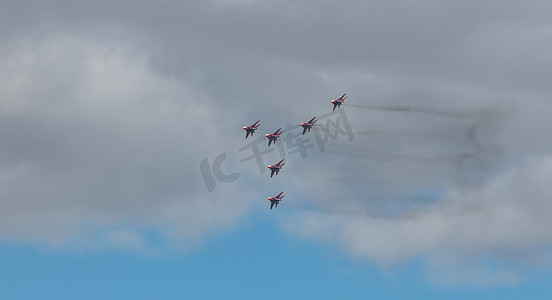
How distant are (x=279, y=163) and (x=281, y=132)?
7662mm

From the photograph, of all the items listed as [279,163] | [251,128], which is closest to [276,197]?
[279,163]

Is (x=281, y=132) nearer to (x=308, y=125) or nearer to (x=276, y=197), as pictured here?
(x=308, y=125)

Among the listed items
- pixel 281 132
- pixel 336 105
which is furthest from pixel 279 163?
pixel 336 105

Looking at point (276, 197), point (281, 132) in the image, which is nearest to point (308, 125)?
point (281, 132)

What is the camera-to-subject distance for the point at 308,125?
438 feet

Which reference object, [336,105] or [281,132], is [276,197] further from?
[336,105]

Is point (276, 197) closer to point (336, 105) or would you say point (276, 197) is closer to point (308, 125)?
point (308, 125)

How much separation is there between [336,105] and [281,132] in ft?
49.7

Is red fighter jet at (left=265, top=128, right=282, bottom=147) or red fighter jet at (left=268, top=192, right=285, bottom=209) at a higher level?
red fighter jet at (left=265, top=128, right=282, bottom=147)

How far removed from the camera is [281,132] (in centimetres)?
13550

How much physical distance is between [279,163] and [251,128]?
453 inches

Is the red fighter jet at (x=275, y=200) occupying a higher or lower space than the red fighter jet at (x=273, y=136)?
lower

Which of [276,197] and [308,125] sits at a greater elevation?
[308,125]

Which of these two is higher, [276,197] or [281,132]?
[281,132]
